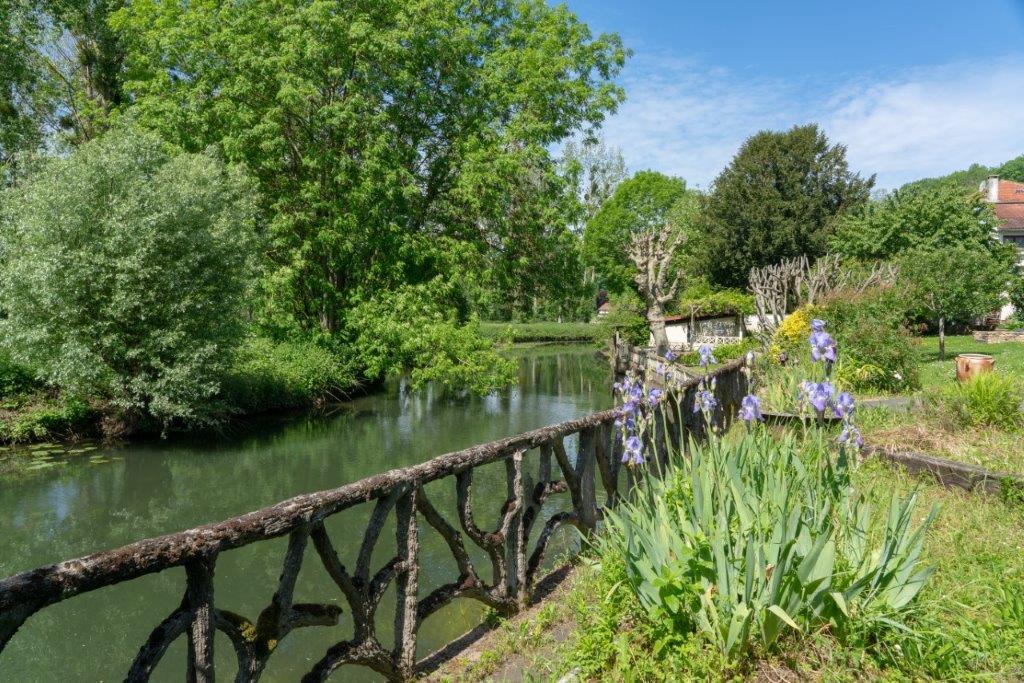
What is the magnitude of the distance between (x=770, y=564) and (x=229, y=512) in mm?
9810

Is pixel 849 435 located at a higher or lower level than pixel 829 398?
lower

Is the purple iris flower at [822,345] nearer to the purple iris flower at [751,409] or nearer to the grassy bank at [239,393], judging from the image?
the purple iris flower at [751,409]

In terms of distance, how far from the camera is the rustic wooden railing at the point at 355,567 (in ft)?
7.83

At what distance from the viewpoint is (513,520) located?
4680mm

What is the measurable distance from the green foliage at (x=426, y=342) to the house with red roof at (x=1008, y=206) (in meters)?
37.3

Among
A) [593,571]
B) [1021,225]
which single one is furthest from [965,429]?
[1021,225]

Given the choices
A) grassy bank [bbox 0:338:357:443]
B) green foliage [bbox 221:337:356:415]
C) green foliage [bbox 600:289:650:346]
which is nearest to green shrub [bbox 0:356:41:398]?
grassy bank [bbox 0:338:357:443]

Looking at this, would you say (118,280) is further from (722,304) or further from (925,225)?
(925,225)

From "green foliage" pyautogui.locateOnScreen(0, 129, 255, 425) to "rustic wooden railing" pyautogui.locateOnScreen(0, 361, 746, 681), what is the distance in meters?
13.0

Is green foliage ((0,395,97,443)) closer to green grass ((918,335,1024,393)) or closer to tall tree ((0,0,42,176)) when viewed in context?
tall tree ((0,0,42,176))

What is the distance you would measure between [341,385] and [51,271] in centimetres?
1002

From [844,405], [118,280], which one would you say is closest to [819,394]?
[844,405]

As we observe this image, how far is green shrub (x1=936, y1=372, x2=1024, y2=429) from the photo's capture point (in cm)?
802

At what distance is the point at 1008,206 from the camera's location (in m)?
52.0
